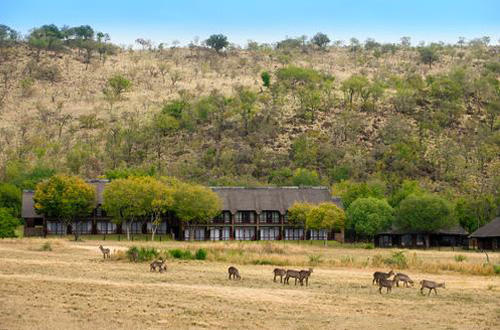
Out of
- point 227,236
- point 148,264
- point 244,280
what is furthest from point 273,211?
point 244,280

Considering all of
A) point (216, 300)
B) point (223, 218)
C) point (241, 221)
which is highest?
point (223, 218)

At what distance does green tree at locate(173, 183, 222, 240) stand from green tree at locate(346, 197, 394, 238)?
15.3 m

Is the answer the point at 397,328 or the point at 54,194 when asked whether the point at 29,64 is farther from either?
the point at 397,328

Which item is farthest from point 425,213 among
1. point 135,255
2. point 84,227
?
point 135,255

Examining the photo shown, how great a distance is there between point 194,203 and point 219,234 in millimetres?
9438

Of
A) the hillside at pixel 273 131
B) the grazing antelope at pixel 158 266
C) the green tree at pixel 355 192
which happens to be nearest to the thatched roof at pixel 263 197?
the green tree at pixel 355 192

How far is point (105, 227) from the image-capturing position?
10212 centimetres

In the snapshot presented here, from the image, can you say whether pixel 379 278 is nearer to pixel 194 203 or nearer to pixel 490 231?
pixel 490 231

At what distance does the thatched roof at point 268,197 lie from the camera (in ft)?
334

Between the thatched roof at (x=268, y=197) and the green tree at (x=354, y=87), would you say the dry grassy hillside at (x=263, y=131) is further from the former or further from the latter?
the thatched roof at (x=268, y=197)

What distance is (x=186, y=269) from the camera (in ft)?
163

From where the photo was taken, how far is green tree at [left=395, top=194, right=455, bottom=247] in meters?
92.4

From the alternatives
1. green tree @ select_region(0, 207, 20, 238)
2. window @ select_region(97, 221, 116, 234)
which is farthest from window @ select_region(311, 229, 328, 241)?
green tree @ select_region(0, 207, 20, 238)

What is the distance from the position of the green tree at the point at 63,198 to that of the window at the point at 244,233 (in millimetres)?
17765
